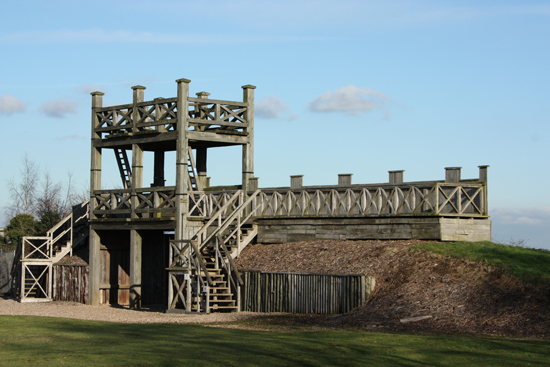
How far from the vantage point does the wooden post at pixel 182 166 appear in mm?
28288

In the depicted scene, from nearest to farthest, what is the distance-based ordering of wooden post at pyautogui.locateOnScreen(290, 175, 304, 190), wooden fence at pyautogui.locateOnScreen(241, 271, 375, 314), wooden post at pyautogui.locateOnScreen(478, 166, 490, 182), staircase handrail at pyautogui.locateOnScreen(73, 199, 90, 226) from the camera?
wooden fence at pyautogui.locateOnScreen(241, 271, 375, 314)
wooden post at pyautogui.locateOnScreen(478, 166, 490, 182)
wooden post at pyautogui.locateOnScreen(290, 175, 304, 190)
staircase handrail at pyautogui.locateOnScreen(73, 199, 90, 226)

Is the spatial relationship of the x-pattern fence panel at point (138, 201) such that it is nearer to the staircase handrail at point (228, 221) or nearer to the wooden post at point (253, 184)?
the staircase handrail at point (228, 221)

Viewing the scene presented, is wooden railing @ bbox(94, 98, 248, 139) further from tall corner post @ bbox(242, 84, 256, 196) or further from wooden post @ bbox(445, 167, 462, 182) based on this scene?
wooden post @ bbox(445, 167, 462, 182)

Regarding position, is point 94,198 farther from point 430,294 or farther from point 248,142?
point 430,294

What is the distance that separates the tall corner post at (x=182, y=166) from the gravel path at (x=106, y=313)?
335 cm

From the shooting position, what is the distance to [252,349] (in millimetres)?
15633

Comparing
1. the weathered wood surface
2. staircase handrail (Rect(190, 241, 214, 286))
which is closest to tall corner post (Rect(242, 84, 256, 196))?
staircase handrail (Rect(190, 241, 214, 286))

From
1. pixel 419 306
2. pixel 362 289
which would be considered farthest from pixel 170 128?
pixel 419 306

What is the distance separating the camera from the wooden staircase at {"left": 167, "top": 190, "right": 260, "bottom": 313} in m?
25.7

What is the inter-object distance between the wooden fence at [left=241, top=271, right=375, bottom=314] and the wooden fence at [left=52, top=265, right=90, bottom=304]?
29.9 ft

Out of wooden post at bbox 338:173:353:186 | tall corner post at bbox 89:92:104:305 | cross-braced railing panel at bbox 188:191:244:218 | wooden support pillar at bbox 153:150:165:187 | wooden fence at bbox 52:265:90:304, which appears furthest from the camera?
wooden support pillar at bbox 153:150:165:187

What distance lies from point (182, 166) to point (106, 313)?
Answer: 5.97 metres

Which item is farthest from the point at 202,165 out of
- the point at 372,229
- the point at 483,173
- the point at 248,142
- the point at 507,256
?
the point at 507,256

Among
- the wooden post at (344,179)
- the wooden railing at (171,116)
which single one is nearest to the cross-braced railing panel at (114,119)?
the wooden railing at (171,116)
